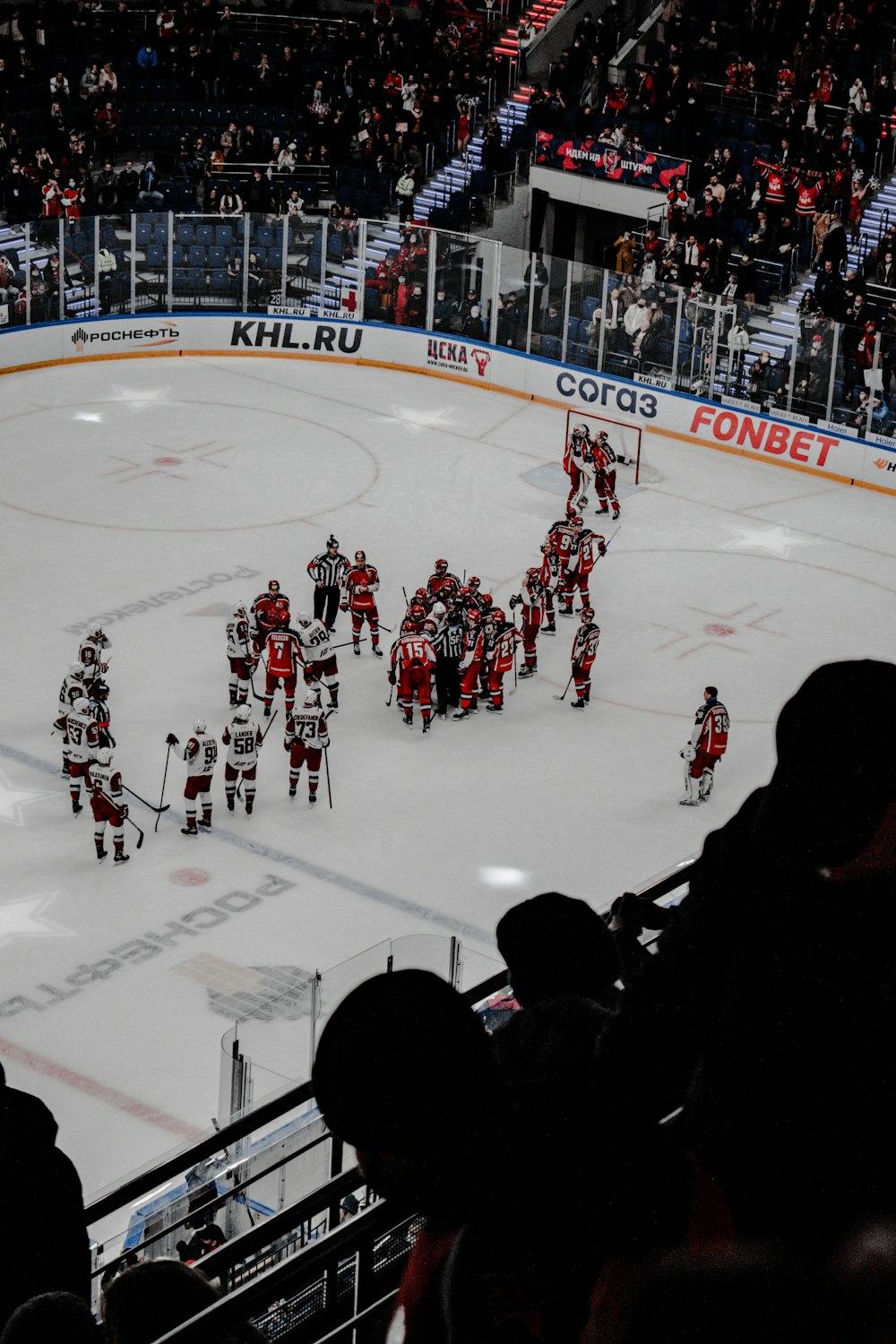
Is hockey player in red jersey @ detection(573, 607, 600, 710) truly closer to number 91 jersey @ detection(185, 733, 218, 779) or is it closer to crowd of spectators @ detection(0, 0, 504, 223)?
number 91 jersey @ detection(185, 733, 218, 779)

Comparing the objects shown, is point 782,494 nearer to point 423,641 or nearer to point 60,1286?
point 423,641

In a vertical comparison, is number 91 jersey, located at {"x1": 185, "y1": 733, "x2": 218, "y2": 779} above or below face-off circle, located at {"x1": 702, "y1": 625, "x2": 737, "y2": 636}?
above

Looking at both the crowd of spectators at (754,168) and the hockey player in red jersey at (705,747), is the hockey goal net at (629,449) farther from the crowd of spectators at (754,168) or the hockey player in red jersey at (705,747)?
the hockey player in red jersey at (705,747)

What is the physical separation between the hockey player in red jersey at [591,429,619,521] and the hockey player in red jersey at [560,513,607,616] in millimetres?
3394

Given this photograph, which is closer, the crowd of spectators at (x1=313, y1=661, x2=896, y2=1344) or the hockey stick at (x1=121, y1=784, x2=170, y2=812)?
the crowd of spectators at (x1=313, y1=661, x2=896, y2=1344)

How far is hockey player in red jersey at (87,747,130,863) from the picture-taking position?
1346 centimetres

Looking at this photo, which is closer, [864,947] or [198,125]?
[864,947]

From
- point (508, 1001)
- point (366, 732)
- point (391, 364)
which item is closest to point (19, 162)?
point (391, 364)

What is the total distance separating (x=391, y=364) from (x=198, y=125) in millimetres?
6531

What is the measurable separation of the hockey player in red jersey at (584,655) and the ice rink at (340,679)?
23 cm

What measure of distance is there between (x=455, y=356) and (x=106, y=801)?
16.5 metres

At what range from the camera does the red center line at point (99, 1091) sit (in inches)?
421

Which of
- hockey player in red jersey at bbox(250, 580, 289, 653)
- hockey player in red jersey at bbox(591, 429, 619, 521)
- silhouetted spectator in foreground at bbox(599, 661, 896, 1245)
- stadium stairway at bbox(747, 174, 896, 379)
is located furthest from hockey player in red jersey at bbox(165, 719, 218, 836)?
→ stadium stairway at bbox(747, 174, 896, 379)

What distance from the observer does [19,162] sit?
29.2m
